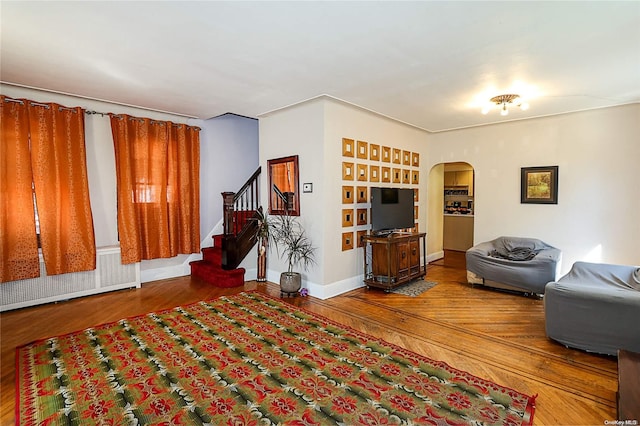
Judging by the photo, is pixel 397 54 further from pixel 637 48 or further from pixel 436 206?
pixel 436 206

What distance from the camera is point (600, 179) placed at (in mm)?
5031

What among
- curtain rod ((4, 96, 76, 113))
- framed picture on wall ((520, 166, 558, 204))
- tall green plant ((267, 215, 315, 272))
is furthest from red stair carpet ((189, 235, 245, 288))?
framed picture on wall ((520, 166, 558, 204))

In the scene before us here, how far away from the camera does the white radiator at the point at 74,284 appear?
4.14m

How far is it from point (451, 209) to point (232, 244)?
19.0 feet

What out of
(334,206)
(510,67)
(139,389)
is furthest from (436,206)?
(139,389)

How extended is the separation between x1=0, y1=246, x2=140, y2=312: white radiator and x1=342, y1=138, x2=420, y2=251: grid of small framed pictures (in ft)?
11.3

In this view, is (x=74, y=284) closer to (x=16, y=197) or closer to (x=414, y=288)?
(x=16, y=197)

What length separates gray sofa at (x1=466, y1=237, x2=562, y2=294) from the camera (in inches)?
181

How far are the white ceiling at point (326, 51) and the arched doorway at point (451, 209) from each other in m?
2.97

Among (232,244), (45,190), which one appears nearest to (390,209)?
(232,244)

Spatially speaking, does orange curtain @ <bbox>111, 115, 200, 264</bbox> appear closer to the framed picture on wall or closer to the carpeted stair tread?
the carpeted stair tread

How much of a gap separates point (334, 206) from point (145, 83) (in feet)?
9.49

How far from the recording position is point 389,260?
4.89 meters

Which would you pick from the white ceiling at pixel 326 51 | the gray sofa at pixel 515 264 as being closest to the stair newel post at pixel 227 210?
the white ceiling at pixel 326 51
